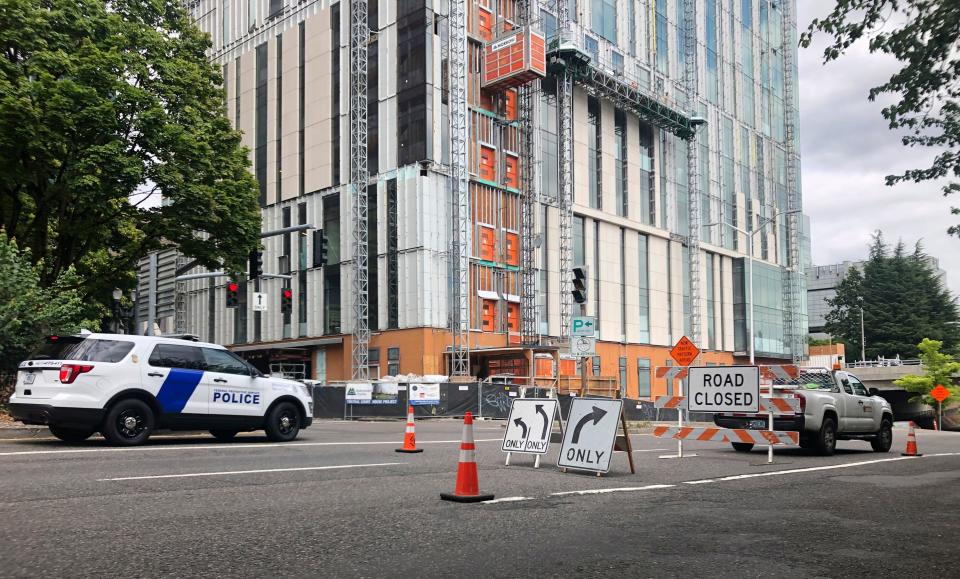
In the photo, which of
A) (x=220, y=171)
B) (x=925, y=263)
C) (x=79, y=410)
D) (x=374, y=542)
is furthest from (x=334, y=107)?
(x=925, y=263)

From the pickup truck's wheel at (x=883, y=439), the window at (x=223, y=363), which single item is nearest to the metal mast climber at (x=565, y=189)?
the pickup truck's wheel at (x=883, y=439)

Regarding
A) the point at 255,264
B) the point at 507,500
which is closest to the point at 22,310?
the point at 255,264

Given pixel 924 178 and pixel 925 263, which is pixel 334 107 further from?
pixel 925 263

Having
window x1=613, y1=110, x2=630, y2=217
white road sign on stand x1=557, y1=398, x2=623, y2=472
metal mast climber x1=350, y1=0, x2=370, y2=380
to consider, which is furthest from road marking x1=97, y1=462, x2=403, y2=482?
window x1=613, y1=110, x2=630, y2=217

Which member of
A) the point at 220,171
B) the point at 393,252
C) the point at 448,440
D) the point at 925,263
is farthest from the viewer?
the point at 925,263

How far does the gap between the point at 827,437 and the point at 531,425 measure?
711 centimetres

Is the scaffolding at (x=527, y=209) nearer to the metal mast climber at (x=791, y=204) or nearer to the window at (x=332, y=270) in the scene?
the window at (x=332, y=270)

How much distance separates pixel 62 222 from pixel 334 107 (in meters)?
25.4

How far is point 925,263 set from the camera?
3819 inches

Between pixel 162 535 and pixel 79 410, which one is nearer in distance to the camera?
pixel 162 535

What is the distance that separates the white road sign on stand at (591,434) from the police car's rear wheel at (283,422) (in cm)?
655

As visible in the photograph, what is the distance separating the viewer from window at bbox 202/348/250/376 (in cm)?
1556

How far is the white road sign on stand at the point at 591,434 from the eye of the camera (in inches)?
459

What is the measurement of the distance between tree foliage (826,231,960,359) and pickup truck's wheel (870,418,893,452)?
80290mm
